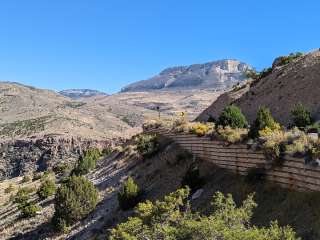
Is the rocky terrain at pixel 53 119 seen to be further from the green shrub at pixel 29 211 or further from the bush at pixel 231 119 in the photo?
the bush at pixel 231 119

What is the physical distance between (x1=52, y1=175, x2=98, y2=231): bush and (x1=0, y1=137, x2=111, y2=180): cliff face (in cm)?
7709

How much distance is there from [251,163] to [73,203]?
41.1 feet

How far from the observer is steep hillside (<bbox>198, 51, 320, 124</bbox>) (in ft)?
103

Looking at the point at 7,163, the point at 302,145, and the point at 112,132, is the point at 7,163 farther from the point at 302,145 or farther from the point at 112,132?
the point at 302,145

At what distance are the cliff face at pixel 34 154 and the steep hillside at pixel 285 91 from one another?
6937 centimetres

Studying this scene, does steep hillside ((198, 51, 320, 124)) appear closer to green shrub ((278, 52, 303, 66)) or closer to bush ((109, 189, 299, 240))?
green shrub ((278, 52, 303, 66))

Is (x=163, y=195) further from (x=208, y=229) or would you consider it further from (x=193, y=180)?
(x=208, y=229)

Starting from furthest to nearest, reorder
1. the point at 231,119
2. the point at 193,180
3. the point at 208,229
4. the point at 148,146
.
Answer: the point at 148,146, the point at 231,119, the point at 193,180, the point at 208,229

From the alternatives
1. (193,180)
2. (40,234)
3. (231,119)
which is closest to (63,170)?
(40,234)

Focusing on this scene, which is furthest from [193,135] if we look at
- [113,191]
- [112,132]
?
[112,132]

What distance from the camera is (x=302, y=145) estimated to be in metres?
15.3

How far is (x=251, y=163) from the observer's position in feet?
60.1

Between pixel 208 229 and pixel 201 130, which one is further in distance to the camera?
pixel 201 130

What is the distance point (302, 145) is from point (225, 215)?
16.9 feet
